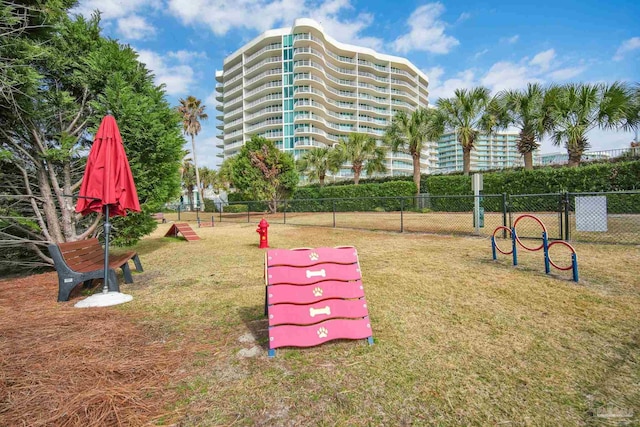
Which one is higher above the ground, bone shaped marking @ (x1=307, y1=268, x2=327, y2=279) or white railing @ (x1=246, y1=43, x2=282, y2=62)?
white railing @ (x1=246, y1=43, x2=282, y2=62)

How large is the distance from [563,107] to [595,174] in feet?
Answer: 14.5

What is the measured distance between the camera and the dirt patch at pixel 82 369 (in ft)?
6.54

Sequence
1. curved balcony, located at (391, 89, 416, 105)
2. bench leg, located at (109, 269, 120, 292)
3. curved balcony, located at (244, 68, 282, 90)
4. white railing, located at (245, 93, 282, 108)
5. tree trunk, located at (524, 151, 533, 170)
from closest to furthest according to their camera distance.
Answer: bench leg, located at (109, 269, 120, 292) → tree trunk, located at (524, 151, 533, 170) → curved balcony, located at (244, 68, 282, 90) → white railing, located at (245, 93, 282, 108) → curved balcony, located at (391, 89, 416, 105)

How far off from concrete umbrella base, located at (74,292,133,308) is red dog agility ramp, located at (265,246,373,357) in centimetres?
291

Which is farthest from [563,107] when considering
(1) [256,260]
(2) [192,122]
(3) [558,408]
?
(2) [192,122]

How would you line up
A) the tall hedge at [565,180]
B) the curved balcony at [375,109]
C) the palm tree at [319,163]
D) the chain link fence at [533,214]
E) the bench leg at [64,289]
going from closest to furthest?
the bench leg at [64,289], the chain link fence at [533,214], the tall hedge at [565,180], the palm tree at [319,163], the curved balcony at [375,109]

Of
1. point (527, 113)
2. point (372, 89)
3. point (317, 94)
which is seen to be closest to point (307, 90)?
point (317, 94)

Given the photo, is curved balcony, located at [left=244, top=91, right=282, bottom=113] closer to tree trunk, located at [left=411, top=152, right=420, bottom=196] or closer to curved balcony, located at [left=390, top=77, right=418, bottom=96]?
curved balcony, located at [left=390, top=77, right=418, bottom=96]

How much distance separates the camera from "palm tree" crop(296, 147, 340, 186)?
37.1 metres

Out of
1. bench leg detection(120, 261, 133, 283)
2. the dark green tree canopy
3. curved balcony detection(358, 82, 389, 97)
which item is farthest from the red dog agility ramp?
curved balcony detection(358, 82, 389, 97)

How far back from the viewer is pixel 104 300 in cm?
444

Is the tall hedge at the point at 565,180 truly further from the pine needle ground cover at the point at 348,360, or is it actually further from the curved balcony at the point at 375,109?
the curved balcony at the point at 375,109

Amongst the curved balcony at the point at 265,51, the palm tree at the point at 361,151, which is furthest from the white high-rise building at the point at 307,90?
the palm tree at the point at 361,151

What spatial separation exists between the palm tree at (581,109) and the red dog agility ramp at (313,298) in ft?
69.9
